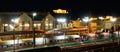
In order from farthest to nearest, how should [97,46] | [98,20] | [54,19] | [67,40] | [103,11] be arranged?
[103,11], [98,20], [54,19], [67,40], [97,46]

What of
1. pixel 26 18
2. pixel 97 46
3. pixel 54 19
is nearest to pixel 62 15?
pixel 54 19

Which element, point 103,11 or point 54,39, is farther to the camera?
point 103,11

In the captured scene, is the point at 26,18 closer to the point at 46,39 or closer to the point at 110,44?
the point at 46,39

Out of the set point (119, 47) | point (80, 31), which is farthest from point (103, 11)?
point (119, 47)

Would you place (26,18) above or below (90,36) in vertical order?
above

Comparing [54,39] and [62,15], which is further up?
[62,15]

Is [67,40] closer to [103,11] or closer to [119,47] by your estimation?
[119,47]

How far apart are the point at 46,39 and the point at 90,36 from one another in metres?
7.86

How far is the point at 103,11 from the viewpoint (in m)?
73.4

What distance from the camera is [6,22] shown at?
129 ft

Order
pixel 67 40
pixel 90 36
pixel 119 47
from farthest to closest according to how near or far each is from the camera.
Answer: pixel 90 36 → pixel 67 40 → pixel 119 47

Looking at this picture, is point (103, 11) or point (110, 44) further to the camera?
point (103, 11)

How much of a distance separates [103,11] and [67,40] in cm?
4450

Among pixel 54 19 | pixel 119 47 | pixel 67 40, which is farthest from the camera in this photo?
pixel 54 19
